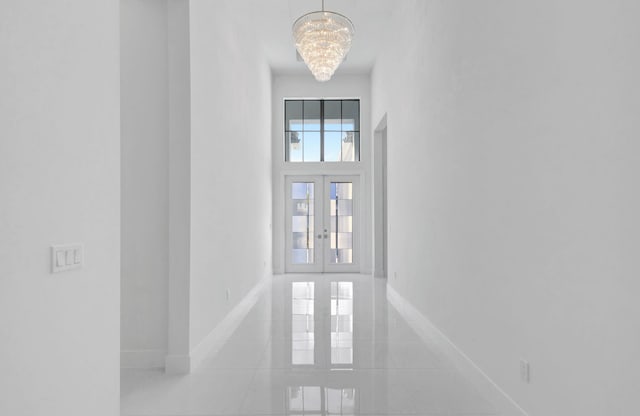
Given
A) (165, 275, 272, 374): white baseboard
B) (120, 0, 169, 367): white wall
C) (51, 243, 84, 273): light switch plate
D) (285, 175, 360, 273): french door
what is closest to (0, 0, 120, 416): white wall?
(51, 243, 84, 273): light switch plate

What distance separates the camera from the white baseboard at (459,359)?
2.54 metres

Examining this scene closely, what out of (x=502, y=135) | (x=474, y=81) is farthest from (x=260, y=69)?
(x=502, y=135)

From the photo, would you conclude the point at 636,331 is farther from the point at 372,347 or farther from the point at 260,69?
the point at 260,69

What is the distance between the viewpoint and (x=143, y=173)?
3445mm

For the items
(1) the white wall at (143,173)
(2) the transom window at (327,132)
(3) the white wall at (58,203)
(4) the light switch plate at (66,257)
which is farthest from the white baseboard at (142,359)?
(2) the transom window at (327,132)

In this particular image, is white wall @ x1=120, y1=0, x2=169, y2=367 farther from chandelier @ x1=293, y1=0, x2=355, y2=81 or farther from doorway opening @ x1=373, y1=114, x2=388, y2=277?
doorway opening @ x1=373, y1=114, x2=388, y2=277

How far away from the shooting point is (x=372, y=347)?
4004 millimetres

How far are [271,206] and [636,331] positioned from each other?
25.9ft

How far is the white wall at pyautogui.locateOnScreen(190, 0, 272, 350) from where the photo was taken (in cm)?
356

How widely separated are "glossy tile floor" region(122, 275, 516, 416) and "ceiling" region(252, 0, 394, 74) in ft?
15.9

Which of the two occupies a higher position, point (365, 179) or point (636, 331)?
point (365, 179)

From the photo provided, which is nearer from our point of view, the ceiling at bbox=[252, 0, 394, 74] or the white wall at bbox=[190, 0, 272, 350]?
the white wall at bbox=[190, 0, 272, 350]

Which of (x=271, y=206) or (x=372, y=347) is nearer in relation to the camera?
(x=372, y=347)

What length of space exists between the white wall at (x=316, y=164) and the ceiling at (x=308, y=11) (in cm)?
45
